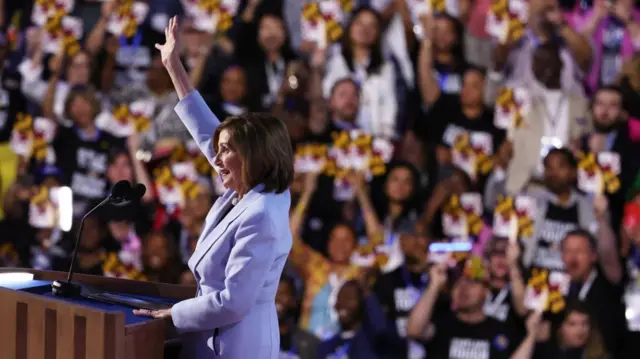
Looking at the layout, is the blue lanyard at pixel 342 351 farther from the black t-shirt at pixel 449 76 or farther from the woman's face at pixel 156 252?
the black t-shirt at pixel 449 76

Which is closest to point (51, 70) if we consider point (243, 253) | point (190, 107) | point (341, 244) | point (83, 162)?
point (83, 162)

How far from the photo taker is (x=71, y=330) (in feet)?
4.87

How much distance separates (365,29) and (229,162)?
2162 mm

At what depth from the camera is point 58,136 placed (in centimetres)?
425

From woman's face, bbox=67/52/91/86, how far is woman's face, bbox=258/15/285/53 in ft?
3.07

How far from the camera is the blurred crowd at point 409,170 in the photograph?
344cm

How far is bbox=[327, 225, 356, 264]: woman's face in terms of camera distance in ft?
12.2

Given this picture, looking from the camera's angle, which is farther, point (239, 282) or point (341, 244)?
point (341, 244)

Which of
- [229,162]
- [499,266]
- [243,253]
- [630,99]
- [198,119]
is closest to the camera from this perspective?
[243,253]

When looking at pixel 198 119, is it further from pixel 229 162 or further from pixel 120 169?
pixel 120 169

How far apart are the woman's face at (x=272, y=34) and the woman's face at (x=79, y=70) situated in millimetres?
935

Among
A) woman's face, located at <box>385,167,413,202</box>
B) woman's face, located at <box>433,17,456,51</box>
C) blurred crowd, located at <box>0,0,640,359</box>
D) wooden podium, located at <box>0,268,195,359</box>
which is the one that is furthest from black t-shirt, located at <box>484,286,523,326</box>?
wooden podium, located at <box>0,268,195,359</box>

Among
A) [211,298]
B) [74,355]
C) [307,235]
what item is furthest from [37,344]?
[307,235]

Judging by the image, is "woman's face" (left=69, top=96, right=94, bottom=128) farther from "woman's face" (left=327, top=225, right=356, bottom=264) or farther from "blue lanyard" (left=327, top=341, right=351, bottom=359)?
"blue lanyard" (left=327, top=341, right=351, bottom=359)
